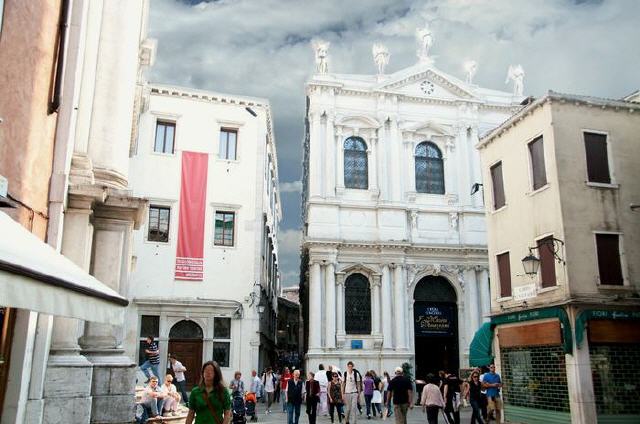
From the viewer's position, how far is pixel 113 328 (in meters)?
9.27

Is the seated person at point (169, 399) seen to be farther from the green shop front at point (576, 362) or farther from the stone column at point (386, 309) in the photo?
the stone column at point (386, 309)

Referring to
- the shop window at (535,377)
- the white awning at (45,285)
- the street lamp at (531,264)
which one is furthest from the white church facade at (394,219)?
the white awning at (45,285)

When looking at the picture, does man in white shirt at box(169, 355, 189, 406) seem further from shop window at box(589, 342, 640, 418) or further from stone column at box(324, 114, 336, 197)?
stone column at box(324, 114, 336, 197)

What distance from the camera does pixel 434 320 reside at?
3056cm

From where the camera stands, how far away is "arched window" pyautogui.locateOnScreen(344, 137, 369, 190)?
31.5 m

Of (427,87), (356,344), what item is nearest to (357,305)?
(356,344)

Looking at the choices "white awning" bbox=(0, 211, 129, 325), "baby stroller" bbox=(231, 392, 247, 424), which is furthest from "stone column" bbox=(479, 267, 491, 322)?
"white awning" bbox=(0, 211, 129, 325)

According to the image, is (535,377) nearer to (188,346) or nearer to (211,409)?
(211,409)

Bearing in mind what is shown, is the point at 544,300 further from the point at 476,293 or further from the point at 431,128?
the point at 431,128

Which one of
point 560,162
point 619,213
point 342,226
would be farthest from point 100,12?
point 342,226

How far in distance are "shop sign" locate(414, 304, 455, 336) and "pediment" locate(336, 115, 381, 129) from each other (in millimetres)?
10000

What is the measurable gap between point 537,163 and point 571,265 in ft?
11.5

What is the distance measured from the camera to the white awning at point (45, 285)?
4309 mm

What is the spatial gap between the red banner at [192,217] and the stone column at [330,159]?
6.89 m
